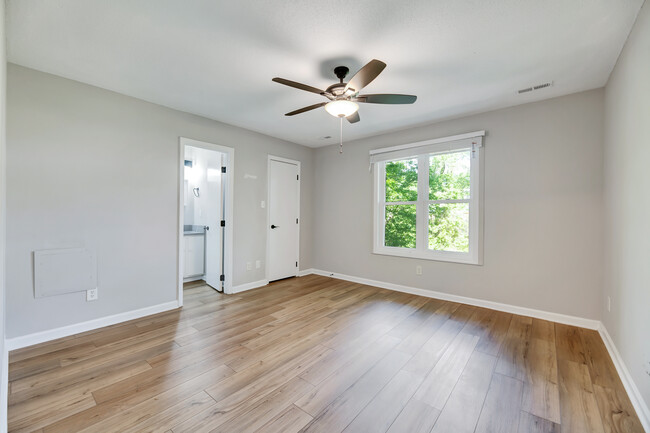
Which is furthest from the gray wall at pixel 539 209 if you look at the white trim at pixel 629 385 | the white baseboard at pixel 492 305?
the white trim at pixel 629 385

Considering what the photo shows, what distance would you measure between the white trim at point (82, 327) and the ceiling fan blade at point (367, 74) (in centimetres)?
324

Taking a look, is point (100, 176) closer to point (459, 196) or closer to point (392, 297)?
point (392, 297)

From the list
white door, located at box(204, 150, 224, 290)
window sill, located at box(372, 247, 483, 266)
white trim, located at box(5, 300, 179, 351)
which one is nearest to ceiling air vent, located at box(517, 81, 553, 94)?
window sill, located at box(372, 247, 483, 266)

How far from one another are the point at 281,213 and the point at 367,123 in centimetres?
213

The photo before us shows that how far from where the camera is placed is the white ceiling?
1.78 m

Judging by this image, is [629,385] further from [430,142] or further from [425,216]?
[430,142]

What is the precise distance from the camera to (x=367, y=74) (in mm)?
2004

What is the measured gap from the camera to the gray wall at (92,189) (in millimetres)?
2455

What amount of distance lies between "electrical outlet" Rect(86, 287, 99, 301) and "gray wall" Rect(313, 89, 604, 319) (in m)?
3.91

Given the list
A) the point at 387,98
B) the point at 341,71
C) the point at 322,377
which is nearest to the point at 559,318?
the point at 322,377

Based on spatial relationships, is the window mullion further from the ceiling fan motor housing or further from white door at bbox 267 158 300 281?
white door at bbox 267 158 300 281

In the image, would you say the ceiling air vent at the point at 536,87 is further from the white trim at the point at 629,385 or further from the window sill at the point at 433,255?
the white trim at the point at 629,385

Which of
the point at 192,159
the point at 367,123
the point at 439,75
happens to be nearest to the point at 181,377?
the point at 439,75

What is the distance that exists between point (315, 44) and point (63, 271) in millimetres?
3136
